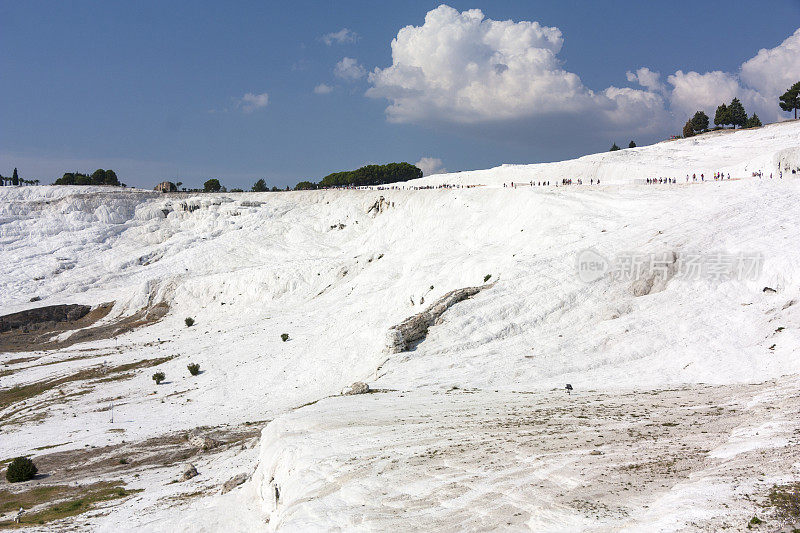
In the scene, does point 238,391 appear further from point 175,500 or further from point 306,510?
point 306,510

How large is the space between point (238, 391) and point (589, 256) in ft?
84.4

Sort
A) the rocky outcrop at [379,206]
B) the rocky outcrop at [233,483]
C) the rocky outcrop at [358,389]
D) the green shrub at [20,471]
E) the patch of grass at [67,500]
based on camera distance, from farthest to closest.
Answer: the rocky outcrop at [379,206] → the rocky outcrop at [358,389] → the green shrub at [20,471] → the rocky outcrop at [233,483] → the patch of grass at [67,500]

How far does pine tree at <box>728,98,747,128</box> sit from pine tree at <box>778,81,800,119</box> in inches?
237

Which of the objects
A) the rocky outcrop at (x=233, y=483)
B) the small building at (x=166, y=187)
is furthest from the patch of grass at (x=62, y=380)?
the small building at (x=166, y=187)

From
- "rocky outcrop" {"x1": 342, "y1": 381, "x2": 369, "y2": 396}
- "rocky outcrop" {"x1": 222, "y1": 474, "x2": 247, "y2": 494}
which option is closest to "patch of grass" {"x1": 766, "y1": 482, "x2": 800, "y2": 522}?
"rocky outcrop" {"x1": 222, "y1": 474, "x2": 247, "y2": 494}

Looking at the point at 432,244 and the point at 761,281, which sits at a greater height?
the point at 432,244

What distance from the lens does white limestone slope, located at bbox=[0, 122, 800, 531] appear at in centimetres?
1870

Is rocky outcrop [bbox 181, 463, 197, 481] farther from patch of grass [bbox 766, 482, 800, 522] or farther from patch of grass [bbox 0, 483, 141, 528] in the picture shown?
patch of grass [bbox 766, 482, 800, 522]

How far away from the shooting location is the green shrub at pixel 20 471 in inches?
986

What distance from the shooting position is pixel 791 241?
99.5 ft

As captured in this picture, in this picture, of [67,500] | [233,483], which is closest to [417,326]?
[233,483]

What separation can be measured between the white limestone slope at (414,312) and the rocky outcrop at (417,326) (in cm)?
80

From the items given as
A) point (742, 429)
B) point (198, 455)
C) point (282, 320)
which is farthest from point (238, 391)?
point (742, 429)

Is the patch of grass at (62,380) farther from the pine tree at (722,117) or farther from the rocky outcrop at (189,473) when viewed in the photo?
the pine tree at (722,117)
